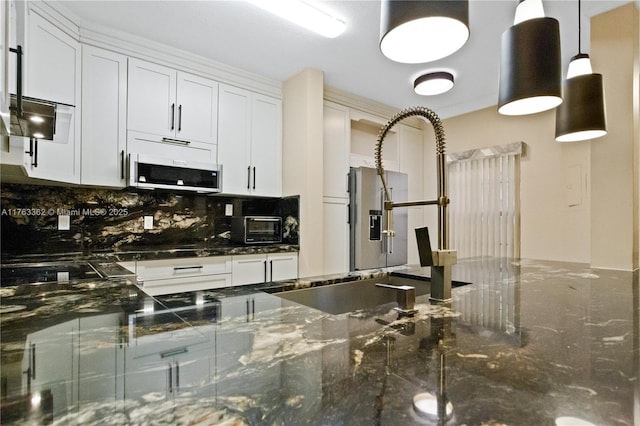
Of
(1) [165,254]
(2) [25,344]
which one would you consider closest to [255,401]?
(2) [25,344]

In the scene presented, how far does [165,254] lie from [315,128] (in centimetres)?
180

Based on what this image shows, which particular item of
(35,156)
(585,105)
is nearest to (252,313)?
(585,105)

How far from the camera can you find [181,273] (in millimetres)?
2531

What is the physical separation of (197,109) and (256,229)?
49.1 inches

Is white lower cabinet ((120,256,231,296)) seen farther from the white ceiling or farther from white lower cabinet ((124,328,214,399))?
white lower cabinet ((124,328,214,399))

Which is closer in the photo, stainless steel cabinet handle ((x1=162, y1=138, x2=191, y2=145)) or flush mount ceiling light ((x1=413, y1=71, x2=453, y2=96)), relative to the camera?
stainless steel cabinet handle ((x1=162, y1=138, x2=191, y2=145))

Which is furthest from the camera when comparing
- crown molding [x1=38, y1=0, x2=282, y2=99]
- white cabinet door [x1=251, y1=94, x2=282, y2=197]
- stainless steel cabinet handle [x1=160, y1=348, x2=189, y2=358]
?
white cabinet door [x1=251, y1=94, x2=282, y2=197]

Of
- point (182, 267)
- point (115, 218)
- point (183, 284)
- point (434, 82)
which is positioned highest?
point (434, 82)

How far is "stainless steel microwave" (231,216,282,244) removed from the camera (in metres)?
3.06

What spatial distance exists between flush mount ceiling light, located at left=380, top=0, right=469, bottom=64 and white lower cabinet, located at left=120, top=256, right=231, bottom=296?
7.01 ft

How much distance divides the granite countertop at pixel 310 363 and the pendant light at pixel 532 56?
2.68 ft

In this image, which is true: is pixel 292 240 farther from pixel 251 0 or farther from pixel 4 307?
pixel 4 307

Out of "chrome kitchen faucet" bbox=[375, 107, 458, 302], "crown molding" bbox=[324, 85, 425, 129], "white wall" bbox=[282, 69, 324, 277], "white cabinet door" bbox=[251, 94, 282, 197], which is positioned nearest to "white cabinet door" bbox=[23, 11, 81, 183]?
"white cabinet door" bbox=[251, 94, 282, 197]

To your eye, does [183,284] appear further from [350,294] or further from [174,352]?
[174,352]
